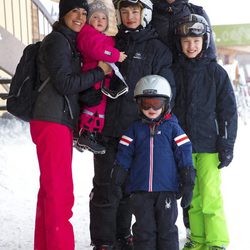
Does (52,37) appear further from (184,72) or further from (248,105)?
(248,105)

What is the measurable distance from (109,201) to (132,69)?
0.99 meters

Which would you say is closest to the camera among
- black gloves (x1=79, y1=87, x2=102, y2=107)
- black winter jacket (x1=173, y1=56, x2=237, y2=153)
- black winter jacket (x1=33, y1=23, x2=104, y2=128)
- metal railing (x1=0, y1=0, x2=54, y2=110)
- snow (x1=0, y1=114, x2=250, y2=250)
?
black winter jacket (x1=33, y1=23, x2=104, y2=128)

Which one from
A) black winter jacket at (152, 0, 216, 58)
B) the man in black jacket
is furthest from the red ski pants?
black winter jacket at (152, 0, 216, 58)

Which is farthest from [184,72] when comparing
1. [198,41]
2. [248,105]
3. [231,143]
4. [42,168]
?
[248,105]

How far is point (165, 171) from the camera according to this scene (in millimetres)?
2678

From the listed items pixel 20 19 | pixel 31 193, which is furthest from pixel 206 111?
A: pixel 20 19

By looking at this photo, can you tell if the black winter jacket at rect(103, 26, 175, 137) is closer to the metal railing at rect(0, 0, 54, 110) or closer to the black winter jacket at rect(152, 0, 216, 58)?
the black winter jacket at rect(152, 0, 216, 58)

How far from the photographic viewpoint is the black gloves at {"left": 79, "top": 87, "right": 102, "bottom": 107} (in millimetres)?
2838

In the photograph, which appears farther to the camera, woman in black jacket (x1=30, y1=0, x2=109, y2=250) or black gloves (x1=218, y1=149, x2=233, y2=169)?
black gloves (x1=218, y1=149, x2=233, y2=169)

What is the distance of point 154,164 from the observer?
2674 mm

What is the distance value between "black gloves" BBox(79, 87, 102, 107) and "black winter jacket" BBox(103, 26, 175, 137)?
0.16 m

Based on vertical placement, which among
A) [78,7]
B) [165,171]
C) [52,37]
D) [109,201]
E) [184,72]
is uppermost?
[78,7]

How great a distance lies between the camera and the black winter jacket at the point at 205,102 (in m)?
3.07

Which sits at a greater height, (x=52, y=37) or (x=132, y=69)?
(x=52, y=37)
